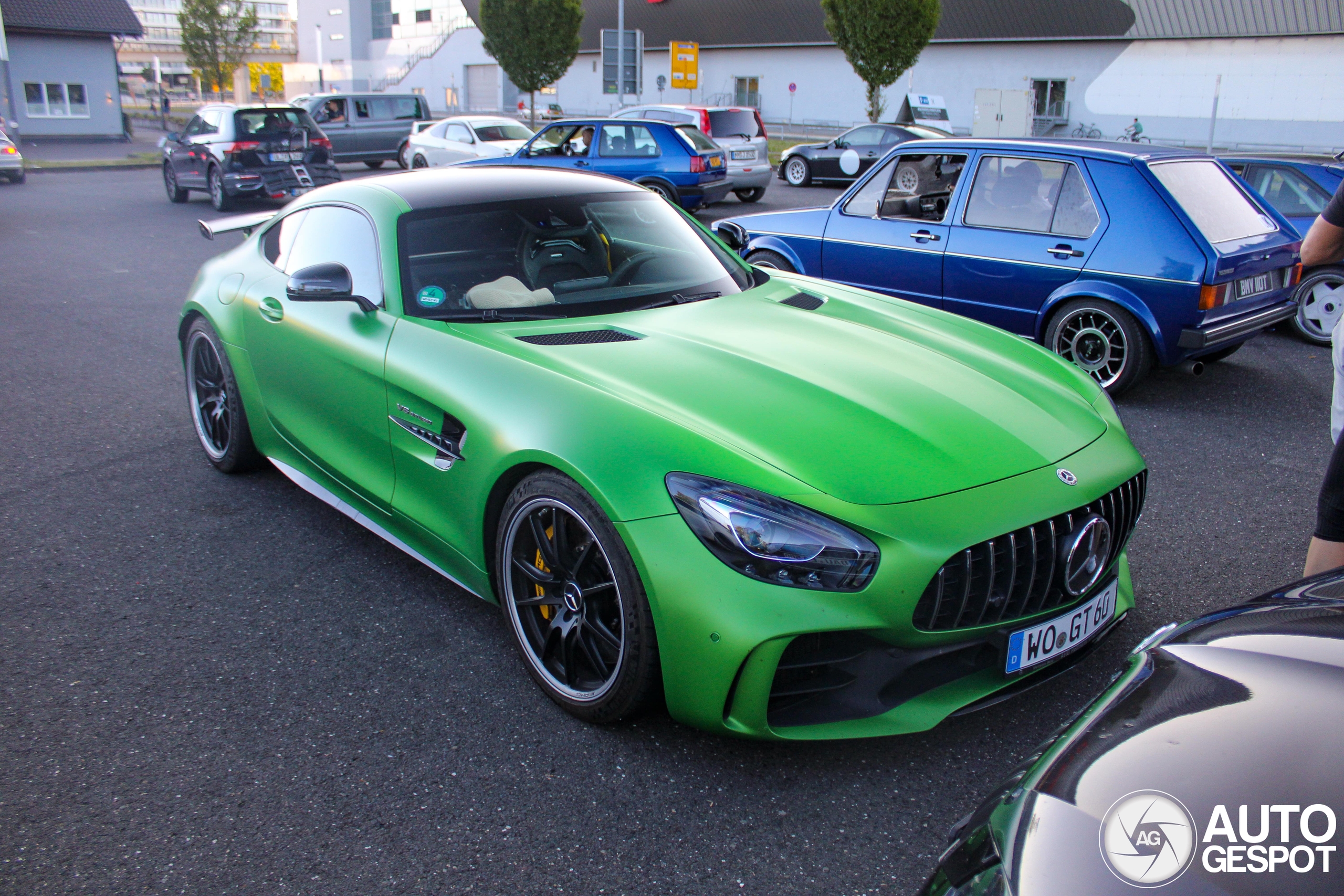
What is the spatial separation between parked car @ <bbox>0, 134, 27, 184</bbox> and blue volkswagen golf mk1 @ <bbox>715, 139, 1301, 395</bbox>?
19681 millimetres

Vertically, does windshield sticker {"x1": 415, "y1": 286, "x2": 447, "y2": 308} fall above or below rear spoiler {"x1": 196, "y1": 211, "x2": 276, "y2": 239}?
below

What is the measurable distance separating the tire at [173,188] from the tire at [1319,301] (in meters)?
16.6

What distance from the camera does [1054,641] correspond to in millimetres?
2479

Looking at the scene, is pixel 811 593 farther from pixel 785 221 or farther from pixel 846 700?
pixel 785 221

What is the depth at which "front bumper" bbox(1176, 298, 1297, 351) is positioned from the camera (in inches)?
218

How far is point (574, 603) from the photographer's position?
265cm

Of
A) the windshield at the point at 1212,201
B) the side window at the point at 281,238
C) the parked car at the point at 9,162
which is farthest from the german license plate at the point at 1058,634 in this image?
the parked car at the point at 9,162

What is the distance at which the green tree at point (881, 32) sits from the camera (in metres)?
24.8

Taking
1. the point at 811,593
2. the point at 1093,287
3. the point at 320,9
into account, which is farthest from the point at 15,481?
the point at 320,9

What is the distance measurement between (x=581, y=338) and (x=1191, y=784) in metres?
2.21

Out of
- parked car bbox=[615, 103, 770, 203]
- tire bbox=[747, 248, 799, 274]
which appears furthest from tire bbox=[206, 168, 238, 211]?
tire bbox=[747, 248, 799, 274]

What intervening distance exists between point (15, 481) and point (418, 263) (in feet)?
8.32

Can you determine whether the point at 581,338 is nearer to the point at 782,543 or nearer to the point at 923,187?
the point at 782,543

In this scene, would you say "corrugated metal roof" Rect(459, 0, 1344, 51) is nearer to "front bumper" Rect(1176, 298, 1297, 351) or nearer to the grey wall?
the grey wall
